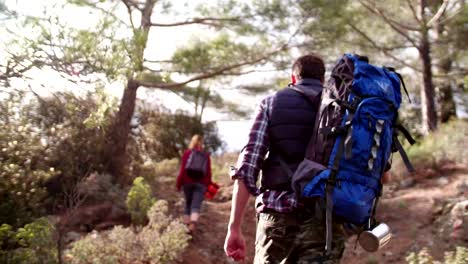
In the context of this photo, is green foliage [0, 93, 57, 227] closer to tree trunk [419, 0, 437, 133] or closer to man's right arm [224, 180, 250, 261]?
man's right arm [224, 180, 250, 261]

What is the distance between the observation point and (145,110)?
12.7m

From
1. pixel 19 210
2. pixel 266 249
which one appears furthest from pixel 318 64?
pixel 19 210

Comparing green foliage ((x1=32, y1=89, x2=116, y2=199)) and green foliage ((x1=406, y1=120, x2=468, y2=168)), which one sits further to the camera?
green foliage ((x1=406, y1=120, x2=468, y2=168))

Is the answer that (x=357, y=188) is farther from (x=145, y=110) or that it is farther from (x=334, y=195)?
(x=145, y=110)

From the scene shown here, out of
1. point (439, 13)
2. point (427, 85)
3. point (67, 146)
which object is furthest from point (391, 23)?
point (67, 146)

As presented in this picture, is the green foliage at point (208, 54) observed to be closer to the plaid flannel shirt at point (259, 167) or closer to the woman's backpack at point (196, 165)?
the woman's backpack at point (196, 165)

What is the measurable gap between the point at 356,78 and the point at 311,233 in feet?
2.33

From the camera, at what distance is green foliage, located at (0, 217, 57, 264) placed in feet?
15.0

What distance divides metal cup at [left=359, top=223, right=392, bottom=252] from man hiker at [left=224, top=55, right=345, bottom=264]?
0.13 metres

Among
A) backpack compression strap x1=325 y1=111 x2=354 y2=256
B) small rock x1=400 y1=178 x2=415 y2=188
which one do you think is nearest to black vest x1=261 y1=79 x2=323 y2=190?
backpack compression strap x1=325 y1=111 x2=354 y2=256

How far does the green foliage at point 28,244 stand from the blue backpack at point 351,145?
330 cm

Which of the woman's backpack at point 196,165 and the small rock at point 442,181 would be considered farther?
the small rock at point 442,181

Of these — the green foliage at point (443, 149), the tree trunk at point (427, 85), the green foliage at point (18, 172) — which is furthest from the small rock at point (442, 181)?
the green foliage at point (18, 172)

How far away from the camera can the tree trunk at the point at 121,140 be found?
9.43 m
